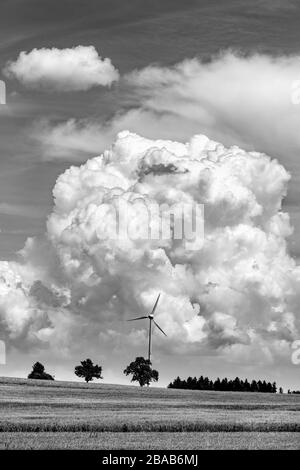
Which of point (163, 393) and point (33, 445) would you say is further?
point (163, 393)

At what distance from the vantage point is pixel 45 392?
132 meters

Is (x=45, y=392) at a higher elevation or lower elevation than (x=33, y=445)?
higher

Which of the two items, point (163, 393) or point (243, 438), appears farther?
point (163, 393)

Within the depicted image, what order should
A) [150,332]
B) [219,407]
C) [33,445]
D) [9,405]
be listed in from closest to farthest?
[33,445] → [9,405] → [219,407] → [150,332]
